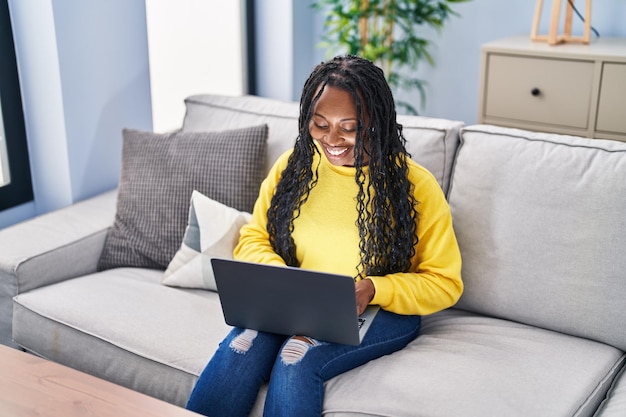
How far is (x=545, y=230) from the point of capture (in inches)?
68.1

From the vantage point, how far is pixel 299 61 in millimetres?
3418

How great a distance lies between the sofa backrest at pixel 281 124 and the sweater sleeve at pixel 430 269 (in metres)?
0.26

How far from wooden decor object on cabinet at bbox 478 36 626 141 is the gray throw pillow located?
1104 millimetres

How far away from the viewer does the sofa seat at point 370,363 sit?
146 centimetres

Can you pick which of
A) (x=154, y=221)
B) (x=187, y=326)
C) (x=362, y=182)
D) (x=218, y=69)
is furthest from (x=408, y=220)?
(x=218, y=69)

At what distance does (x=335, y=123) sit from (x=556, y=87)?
142 centimetres

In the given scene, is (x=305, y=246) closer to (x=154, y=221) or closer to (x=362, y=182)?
(x=362, y=182)

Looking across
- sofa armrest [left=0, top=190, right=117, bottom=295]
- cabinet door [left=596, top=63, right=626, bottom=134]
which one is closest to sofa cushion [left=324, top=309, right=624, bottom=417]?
sofa armrest [left=0, top=190, right=117, bottom=295]

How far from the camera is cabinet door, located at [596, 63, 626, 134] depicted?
2.56m

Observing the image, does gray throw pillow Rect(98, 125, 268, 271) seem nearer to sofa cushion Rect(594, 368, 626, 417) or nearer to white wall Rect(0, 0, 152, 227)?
white wall Rect(0, 0, 152, 227)

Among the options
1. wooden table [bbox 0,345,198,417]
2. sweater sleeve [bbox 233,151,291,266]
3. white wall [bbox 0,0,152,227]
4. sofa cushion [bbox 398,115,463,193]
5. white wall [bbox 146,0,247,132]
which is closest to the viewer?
wooden table [bbox 0,345,198,417]

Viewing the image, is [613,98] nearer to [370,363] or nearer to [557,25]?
[557,25]

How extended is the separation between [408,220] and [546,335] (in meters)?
0.42

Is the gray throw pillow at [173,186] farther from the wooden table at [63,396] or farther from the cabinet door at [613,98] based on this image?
the cabinet door at [613,98]
